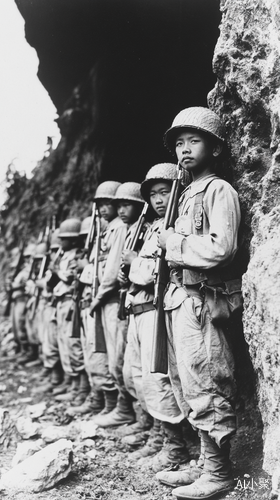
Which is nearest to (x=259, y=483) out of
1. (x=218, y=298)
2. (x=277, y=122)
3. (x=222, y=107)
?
(x=218, y=298)

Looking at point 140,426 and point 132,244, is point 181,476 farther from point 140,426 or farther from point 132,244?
point 132,244

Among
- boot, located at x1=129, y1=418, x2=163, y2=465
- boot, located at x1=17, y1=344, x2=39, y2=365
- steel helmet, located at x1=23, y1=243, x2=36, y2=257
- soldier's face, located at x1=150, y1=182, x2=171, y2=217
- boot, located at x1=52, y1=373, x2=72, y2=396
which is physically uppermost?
soldier's face, located at x1=150, y1=182, x2=171, y2=217

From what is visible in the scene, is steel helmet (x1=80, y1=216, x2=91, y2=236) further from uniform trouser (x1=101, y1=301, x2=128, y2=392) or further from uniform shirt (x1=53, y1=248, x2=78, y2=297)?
uniform trouser (x1=101, y1=301, x2=128, y2=392)

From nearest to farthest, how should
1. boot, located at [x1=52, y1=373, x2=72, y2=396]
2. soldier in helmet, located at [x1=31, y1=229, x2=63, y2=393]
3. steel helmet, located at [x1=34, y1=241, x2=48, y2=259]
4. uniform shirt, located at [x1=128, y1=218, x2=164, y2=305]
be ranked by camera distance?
uniform shirt, located at [x1=128, y1=218, x2=164, y2=305] → boot, located at [x1=52, y1=373, x2=72, y2=396] → soldier in helmet, located at [x1=31, y1=229, x2=63, y2=393] → steel helmet, located at [x1=34, y1=241, x2=48, y2=259]

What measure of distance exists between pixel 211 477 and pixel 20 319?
879 centimetres

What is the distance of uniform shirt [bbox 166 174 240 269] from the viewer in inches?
138

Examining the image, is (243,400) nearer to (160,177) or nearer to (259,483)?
(259,483)

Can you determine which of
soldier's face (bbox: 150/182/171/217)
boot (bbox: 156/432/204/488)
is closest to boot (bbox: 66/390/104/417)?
boot (bbox: 156/432/204/488)

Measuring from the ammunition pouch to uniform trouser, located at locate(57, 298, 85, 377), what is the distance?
4.36m

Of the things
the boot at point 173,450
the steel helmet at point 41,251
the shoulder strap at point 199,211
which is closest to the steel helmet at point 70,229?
the steel helmet at point 41,251

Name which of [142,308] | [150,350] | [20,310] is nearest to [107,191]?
[142,308]

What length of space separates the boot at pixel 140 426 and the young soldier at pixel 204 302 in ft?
6.86

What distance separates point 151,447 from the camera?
5180mm

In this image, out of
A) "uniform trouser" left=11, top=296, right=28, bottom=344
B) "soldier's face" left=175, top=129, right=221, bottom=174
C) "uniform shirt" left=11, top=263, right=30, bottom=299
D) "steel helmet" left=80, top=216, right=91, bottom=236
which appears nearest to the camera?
"soldier's face" left=175, top=129, right=221, bottom=174
